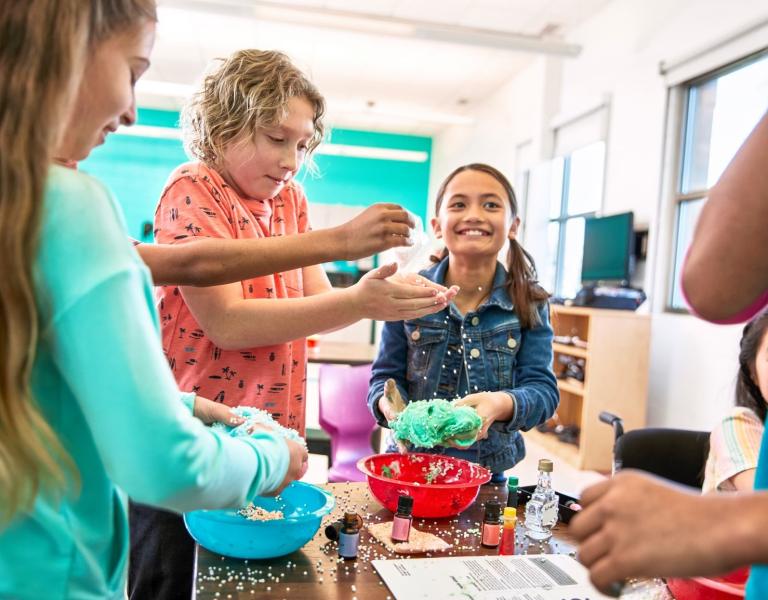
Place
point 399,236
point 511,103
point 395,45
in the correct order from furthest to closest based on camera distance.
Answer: point 511,103 < point 395,45 < point 399,236

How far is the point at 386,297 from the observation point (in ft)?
5.02

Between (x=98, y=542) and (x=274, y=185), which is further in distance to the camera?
(x=274, y=185)

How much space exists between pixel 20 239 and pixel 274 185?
0.97m

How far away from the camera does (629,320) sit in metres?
5.12

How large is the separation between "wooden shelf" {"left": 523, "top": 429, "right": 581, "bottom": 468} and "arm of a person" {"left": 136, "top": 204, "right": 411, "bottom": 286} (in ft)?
14.2

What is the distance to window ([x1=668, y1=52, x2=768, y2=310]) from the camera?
4540mm

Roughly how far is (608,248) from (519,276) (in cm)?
383

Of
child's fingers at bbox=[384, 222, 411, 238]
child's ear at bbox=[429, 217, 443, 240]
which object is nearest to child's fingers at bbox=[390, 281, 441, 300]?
child's fingers at bbox=[384, 222, 411, 238]

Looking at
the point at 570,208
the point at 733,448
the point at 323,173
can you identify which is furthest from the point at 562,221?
the point at 733,448

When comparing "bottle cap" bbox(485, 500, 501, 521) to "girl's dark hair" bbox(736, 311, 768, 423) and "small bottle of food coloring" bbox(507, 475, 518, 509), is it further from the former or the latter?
"girl's dark hair" bbox(736, 311, 768, 423)

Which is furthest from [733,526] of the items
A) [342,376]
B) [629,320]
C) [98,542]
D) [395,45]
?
[395,45]

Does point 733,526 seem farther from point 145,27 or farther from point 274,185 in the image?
point 274,185

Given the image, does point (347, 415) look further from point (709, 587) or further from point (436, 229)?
point (709, 587)

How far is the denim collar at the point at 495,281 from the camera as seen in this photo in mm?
2010
